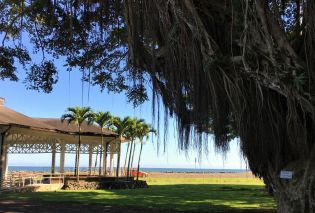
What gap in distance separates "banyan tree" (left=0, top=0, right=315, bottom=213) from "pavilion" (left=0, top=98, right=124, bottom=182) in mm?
16629

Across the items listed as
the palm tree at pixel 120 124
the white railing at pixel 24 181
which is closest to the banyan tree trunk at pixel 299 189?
the white railing at pixel 24 181

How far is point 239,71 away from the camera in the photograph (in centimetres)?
714

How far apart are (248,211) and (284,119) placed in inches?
322

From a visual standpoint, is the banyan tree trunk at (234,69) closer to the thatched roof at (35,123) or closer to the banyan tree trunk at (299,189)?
the banyan tree trunk at (299,189)

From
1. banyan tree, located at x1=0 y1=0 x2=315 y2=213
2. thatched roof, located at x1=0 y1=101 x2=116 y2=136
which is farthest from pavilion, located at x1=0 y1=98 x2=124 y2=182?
banyan tree, located at x1=0 y1=0 x2=315 y2=213

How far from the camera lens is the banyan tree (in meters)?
6.58

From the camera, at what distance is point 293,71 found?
6.65 m

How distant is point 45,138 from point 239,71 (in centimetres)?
2443

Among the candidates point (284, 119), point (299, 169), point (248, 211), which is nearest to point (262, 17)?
point (284, 119)

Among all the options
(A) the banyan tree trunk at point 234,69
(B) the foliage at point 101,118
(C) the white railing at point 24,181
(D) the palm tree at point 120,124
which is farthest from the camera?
(D) the palm tree at point 120,124

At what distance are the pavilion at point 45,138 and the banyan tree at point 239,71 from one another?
16.6 metres

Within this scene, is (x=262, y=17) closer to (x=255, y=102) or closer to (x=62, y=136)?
(x=255, y=102)

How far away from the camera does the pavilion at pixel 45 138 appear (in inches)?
968

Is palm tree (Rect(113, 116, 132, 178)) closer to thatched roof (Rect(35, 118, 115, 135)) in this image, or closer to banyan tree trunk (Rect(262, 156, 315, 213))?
thatched roof (Rect(35, 118, 115, 135))
